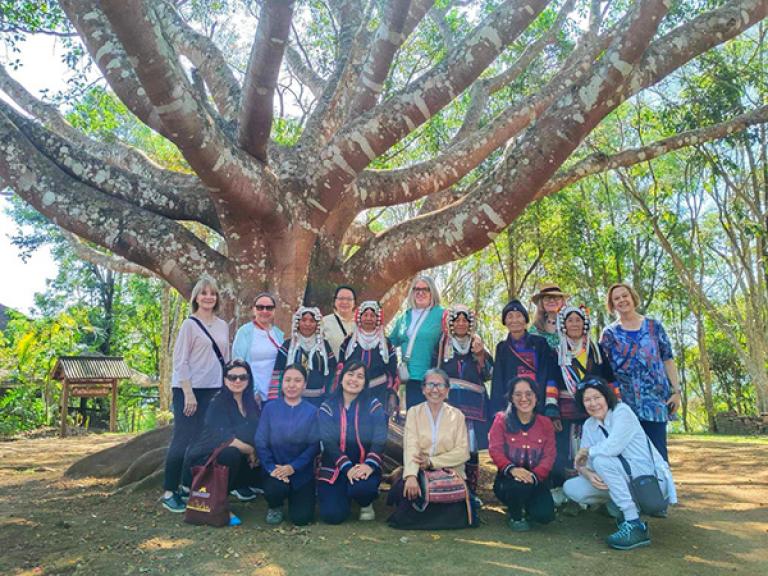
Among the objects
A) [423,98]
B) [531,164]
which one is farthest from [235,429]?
[423,98]

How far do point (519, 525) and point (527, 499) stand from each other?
18cm

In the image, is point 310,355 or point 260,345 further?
point 260,345

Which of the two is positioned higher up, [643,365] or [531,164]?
[531,164]

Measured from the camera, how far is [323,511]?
13.6 ft

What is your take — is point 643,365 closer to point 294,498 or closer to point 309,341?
point 309,341

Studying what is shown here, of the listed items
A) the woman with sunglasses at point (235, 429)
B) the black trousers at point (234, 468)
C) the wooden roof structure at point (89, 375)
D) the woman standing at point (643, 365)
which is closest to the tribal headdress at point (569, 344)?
the woman standing at point (643, 365)

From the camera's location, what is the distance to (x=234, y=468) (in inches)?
166

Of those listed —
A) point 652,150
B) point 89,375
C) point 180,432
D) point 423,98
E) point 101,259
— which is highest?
point 652,150

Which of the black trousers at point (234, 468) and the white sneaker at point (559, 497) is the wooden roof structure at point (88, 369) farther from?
the white sneaker at point (559, 497)

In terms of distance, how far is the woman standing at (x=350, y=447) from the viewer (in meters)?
4.18

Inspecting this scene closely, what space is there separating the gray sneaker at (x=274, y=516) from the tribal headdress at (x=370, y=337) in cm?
122

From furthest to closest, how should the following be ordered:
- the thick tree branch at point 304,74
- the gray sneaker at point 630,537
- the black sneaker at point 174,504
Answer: the thick tree branch at point 304,74
the black sneaker at point 174,504
the gray sneaker at point 630,537

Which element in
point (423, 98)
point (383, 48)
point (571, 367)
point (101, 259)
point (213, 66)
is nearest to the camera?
point (571, 367)

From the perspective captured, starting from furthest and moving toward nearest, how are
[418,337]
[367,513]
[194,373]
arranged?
[418,337] → [194,373] → [367,513]
